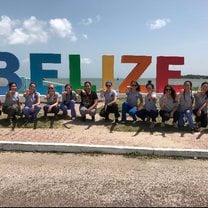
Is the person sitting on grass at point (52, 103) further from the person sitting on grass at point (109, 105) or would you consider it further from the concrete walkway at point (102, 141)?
the person sitting on grass at point (109, 105)

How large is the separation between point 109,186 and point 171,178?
3.76 ft

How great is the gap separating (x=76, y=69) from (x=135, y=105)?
17.2 ft

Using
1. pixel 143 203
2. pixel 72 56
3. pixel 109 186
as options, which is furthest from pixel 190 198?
pixel 72 56

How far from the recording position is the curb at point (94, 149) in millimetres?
7441

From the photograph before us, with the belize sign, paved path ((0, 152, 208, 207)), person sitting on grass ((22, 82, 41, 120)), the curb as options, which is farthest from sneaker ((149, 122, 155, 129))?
the belize sign

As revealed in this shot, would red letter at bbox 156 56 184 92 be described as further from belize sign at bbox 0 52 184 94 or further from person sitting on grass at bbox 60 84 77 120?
person sitting on grass at bbox 60 84 77 120

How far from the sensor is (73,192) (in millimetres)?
5297

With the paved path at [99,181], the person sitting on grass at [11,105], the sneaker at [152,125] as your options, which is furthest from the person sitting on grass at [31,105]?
the sneaker at [152,125]

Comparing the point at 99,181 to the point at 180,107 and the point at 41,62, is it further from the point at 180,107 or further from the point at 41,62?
the point at 41,62

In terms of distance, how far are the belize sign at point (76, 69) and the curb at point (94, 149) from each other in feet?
23.7

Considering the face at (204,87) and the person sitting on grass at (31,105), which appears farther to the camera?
the person sitting on grass at (31,105)

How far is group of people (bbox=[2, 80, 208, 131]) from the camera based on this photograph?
32.1 feet

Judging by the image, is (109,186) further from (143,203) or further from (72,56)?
(72,56)

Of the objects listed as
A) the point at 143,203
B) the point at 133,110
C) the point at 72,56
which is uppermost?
the point at 72,56
